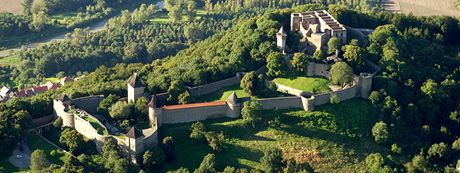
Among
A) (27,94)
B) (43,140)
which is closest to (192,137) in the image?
(43,140)

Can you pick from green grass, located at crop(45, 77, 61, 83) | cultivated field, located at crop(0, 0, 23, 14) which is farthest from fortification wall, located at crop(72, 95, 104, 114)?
cultivated field, located at crop(0, 0, 23, 14)

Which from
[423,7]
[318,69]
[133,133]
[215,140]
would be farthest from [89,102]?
[423,7]

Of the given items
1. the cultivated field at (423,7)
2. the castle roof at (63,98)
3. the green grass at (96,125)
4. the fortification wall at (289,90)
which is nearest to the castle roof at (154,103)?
the green grass at (96,125)

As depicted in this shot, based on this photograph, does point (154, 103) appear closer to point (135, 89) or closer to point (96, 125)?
point (135, 89)

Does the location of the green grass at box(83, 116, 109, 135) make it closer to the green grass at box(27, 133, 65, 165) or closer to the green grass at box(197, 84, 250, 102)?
the green grass at box(27, 133, 65, 165)

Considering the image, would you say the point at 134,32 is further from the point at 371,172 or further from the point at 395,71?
the point at 371,172

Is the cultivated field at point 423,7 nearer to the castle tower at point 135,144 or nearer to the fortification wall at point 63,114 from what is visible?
the fortification wall at point 63,114
